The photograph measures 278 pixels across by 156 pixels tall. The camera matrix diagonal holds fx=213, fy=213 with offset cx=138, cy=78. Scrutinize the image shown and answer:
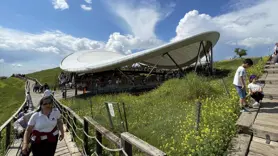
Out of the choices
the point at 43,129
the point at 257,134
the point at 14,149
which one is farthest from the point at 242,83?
the point at 14,149

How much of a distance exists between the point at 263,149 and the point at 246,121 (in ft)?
3.27

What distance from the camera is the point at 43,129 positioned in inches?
151

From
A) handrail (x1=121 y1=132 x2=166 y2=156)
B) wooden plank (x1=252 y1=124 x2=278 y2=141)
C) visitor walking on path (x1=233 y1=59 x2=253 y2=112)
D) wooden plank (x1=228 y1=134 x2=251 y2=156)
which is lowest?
wooden plank (x1=228 y1=134 x2=251 y2=156)

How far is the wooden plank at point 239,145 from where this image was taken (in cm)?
366

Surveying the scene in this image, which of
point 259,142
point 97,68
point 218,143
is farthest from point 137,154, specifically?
point 97,68

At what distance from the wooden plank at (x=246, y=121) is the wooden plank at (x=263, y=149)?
1.38 ft

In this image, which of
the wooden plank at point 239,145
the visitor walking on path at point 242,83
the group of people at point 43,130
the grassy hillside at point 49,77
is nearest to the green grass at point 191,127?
the wooden plank at point 239,145

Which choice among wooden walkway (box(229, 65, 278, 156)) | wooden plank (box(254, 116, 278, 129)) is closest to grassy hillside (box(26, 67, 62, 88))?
wooden walkway (box(229, 65, 278, 156))

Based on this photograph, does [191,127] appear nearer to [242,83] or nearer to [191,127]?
[191,127]

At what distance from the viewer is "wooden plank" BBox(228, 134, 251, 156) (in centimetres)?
366

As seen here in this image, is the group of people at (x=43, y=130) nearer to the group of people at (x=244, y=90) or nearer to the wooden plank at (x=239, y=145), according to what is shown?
the wooden plank at (x=239, y=145)

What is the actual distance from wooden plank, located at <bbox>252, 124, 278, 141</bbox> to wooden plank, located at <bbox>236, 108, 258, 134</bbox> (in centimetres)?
11

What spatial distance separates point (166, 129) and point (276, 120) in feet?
8.68

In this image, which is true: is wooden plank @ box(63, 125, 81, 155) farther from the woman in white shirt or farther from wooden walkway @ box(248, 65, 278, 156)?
wooden walkway @ box(248, 65, 278, 156)
